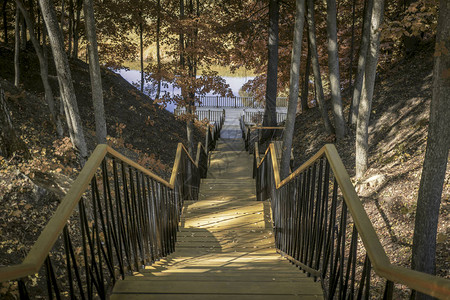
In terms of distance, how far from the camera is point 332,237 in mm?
2898

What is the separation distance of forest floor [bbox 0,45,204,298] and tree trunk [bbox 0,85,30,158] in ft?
0.54

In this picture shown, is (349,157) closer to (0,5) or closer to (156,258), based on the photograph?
(156,258)

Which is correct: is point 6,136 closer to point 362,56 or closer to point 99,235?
point 99,235

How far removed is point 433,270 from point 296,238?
1590 millimetres

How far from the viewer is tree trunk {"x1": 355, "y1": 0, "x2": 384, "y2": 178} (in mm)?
7606

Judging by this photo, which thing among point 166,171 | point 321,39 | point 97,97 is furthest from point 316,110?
point 97,97

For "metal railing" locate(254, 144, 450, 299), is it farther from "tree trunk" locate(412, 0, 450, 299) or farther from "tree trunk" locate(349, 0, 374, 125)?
"tree trunk" locate(349, 0, 374, 125)

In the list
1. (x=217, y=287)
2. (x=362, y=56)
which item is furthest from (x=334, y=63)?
(x=217, y=287)

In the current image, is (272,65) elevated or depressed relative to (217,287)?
elevated

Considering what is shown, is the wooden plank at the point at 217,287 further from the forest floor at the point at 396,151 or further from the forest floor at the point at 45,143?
the forest floor at the point at 396,151

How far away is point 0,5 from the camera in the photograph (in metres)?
17.8

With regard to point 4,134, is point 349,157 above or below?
below

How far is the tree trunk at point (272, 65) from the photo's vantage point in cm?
1342

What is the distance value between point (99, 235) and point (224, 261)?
158 centimetres
